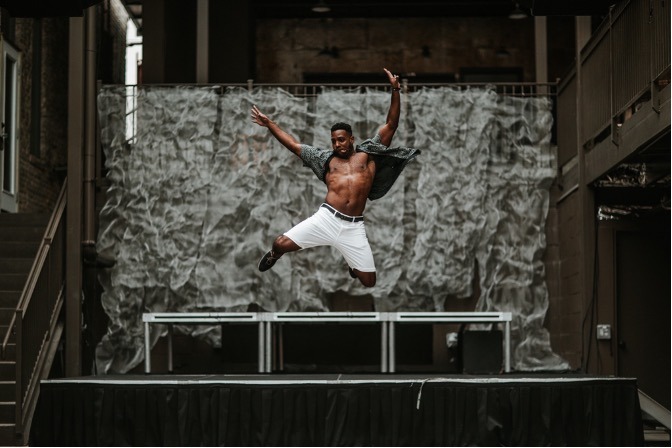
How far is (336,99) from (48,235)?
3914 mm

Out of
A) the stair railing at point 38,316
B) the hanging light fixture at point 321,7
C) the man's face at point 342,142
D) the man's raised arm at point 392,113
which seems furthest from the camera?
the hanging light fixture at point 321,7

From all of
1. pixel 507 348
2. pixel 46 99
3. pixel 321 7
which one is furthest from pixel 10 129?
pixel 507 348

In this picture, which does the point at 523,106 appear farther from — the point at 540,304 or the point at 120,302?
the point at 120,302

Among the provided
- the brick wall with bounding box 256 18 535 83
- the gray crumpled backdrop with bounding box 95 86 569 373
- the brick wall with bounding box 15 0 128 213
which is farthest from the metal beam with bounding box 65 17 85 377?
the brick wall with bounding box 256 18 535 83

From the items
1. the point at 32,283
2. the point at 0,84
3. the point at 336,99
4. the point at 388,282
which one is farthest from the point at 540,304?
the point at 0,84

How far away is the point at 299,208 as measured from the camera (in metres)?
14.0

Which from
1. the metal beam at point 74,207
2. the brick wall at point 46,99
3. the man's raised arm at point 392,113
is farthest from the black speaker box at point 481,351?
the brick wall at point 46,99

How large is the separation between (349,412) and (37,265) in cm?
431

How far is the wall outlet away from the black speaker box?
1124 millimetres

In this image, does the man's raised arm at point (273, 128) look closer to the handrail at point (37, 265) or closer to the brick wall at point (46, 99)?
the handrail at point (37, 265)

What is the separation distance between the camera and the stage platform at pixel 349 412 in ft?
32.6

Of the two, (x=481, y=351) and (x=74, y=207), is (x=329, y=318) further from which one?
(x=74, y=207)

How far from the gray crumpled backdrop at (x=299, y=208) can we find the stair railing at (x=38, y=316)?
0.80m

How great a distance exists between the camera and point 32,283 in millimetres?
11961
